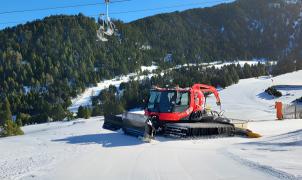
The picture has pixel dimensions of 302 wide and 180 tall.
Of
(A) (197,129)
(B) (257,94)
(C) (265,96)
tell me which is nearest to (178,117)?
(A) (197,129)

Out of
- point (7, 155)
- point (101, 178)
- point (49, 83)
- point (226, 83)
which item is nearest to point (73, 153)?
point (7, 155)

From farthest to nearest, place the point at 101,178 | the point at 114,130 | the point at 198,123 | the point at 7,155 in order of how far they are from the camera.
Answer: the point at 114,130 < the point at 198,123 < the point at 7,155 < the point at 101,178

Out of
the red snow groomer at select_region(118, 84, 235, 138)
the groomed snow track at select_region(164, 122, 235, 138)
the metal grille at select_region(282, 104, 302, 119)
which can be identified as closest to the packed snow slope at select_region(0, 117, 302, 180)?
the groomed snow track at select_region(164, 122, 235, 138)

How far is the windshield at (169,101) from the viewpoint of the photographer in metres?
20.5

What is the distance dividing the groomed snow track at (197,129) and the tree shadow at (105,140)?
1573 mm

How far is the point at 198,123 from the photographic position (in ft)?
67.6

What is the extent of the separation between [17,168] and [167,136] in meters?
8.63

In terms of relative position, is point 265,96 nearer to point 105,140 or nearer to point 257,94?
point 257,94

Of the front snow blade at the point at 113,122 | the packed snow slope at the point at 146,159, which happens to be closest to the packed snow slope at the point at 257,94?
the front snow blade at the point at 113,122

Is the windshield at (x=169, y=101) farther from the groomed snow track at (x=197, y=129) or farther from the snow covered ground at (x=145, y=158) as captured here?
the snow covered ground at (x=145, y=158)

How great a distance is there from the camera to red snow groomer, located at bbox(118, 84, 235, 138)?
782 inches

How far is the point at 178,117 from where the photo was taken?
20.5m

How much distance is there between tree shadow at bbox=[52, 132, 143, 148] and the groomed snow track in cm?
157

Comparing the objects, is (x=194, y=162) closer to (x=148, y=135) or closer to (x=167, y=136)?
(x=148, y=135)
